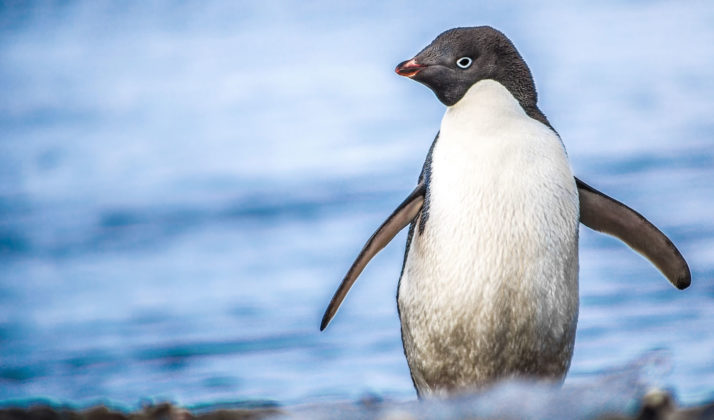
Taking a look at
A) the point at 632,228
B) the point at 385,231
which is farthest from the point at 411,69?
the point at 632,228

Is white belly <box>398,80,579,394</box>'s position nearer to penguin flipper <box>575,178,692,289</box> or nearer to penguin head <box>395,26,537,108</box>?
penguin head <box>395,26,537,108</box>

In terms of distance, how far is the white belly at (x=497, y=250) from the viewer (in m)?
3.16

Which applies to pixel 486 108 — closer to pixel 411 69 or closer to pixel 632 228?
pixel 411 69

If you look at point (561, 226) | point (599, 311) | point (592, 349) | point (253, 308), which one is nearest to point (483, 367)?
point (561, 226)

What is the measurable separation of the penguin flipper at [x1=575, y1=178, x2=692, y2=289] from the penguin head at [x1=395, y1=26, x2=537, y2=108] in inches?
17.4

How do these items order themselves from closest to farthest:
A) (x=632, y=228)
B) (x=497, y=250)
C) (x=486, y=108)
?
(x=497, y=250)
(x=486, y=108)
(x=632, y=228)

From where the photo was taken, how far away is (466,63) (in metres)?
3.33

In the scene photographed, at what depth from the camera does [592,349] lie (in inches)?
172

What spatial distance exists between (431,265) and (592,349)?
53.9 inches

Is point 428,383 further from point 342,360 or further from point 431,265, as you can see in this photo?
point 342,360

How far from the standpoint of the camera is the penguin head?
Answer: 3.31 metres

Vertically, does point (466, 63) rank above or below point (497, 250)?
above

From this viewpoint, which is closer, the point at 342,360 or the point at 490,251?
the point at 490,251

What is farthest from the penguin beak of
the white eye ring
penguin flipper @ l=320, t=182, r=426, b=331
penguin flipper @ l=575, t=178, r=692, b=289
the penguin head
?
penguin flipper @ l=575, t=178, r=692, b=289
